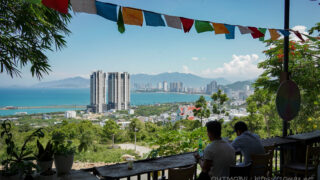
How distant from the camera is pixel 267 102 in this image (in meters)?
11.5

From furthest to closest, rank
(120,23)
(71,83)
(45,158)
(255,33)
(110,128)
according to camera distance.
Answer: (71,83) → (110,128) → (255,33) → (120,23) → (45,158)

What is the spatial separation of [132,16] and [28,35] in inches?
106

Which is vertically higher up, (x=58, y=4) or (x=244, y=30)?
(x=244, y=30)

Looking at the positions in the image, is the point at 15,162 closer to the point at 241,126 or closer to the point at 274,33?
the point at 241,126

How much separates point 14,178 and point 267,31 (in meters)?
3.33

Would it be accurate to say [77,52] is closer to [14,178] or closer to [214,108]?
[214,108]

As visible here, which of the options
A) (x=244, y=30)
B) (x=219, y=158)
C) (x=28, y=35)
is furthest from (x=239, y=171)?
(x=28, y=35)

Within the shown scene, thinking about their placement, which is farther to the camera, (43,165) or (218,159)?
(218,159)

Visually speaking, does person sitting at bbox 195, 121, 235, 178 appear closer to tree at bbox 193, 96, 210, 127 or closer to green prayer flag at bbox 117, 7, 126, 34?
green prayer flag at bbox 117, 7, 126, 34

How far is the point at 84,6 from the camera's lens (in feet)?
5.76

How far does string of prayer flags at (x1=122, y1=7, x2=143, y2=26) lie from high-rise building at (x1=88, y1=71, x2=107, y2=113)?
2644cm

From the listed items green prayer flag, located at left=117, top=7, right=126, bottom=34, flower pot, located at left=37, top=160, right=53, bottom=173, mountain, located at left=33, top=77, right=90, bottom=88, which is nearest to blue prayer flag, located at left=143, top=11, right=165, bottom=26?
green prayer flag, located at left=117, top=7, right=126, bottom=34

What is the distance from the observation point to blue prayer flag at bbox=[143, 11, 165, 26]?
7.18ft

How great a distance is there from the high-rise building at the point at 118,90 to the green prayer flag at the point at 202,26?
26098 millimetres
